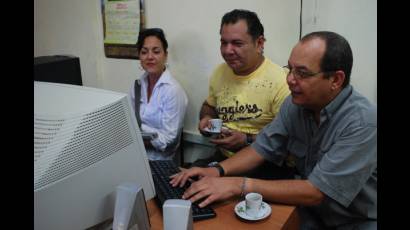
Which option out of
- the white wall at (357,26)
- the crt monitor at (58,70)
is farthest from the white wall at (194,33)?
the crt monitor at (58,70)

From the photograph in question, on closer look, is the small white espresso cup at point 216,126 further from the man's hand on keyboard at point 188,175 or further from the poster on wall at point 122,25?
the poster on wall at point 122,25

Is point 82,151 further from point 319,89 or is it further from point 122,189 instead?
point 319,89

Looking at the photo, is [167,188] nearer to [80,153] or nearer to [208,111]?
[80,153]

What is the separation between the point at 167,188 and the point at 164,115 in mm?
1029

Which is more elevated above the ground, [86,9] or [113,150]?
[86,9]

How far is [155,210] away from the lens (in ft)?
3.47

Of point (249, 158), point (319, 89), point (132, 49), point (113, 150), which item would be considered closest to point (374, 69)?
point (319, 89)

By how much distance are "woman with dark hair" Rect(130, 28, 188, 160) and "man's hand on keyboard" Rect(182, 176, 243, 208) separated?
100 cm

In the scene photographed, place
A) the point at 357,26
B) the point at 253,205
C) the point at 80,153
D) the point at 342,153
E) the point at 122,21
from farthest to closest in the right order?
the point at 122,21
the point at 357,26
the point at 342,153
the point at 253,205
the point at 80,153

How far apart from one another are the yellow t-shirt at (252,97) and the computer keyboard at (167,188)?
701mm

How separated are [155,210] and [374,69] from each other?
4.50 feet

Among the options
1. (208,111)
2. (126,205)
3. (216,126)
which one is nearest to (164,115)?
(208,111)

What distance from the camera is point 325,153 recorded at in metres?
1.23
